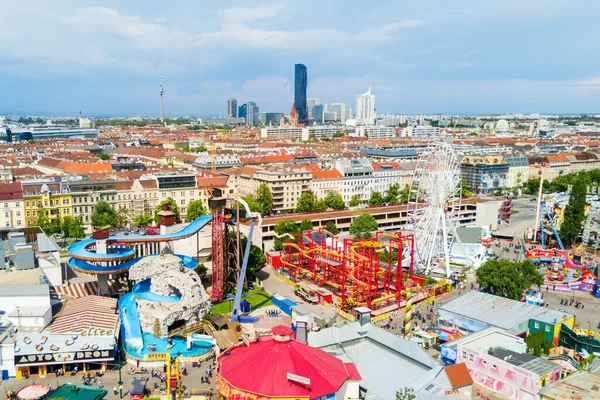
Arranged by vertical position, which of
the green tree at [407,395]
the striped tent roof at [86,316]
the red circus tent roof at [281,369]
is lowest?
the striped tent roof at [86,316]

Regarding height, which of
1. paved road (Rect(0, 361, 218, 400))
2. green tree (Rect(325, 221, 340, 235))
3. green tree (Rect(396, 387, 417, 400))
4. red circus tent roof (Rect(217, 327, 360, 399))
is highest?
red circus tent roof (Rect(217, 327, 360, 399))

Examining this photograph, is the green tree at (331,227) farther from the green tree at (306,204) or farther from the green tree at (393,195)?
the green tree at (393,195)

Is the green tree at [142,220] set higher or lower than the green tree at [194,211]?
lower

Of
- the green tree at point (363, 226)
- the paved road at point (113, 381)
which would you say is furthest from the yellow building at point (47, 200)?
the paved road at point (113, 381)

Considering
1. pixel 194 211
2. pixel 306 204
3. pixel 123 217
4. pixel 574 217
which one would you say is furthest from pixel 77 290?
pixel 574 217

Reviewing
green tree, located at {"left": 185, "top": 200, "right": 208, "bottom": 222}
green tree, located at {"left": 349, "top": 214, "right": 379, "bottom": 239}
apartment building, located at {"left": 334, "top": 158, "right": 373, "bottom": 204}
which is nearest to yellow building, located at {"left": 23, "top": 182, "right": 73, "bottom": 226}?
green tree, located at {"left": 185, "top": 200, "right": 208, "bottom": 222}

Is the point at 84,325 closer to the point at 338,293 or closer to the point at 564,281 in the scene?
the point at 338,293

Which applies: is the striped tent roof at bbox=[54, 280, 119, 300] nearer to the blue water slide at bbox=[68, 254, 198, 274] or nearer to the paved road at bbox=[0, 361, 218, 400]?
the blue water slide at bbox=[68, 254, 198, 274]
